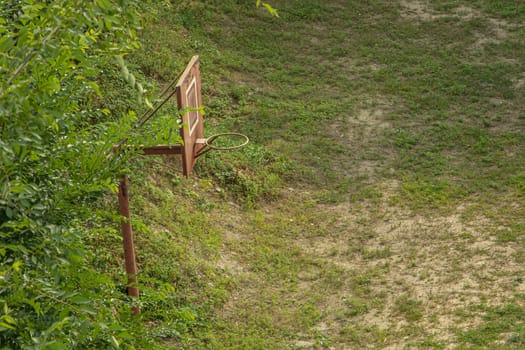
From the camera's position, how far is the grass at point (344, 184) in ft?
24.9

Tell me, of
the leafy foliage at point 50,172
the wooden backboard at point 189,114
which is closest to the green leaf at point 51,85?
the leafy foliage at point 50,172

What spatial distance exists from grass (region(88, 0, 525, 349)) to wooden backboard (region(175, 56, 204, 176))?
52.9 inches

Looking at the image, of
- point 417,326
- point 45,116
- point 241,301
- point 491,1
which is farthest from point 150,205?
point 491,1

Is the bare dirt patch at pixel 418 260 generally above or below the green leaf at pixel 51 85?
below

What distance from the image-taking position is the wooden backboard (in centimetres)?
674

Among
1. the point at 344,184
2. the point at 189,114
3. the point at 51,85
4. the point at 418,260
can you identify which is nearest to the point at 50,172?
the point at 51,85

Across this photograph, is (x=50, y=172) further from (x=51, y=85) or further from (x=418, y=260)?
(x=418, y=260)

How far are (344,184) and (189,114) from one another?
3940 millimetres

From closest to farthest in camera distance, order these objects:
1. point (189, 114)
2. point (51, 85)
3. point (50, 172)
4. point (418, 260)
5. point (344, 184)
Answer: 1. point (51, 85)
2. point (50, 172)
3. point (189, 114)
4. point (418, 260)
5. point (344, 184)

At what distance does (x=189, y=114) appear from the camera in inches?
282

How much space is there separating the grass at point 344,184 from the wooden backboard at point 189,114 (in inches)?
52.9

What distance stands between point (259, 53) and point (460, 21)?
4.35 m

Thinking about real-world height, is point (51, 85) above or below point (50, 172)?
above

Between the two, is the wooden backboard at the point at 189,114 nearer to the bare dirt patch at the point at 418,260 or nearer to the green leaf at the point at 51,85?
the bare dirt patch at the point at 418,260
